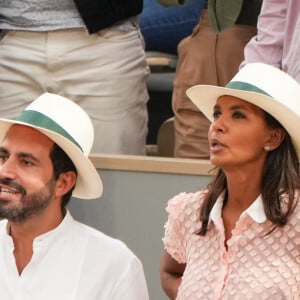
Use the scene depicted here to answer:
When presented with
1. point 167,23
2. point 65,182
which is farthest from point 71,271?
point 167,23

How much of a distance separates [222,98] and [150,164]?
837 millimetres

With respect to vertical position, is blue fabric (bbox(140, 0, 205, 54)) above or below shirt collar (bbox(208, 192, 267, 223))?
below

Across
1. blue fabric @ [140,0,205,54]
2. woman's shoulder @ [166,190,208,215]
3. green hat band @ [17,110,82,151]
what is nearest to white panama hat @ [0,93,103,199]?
green hat band @ [17,110,82,151]

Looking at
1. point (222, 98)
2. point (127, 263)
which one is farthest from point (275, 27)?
point (127, 263)

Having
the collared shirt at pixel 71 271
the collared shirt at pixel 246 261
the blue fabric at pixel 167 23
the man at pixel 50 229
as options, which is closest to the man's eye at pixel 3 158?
the man at pixel 50 229

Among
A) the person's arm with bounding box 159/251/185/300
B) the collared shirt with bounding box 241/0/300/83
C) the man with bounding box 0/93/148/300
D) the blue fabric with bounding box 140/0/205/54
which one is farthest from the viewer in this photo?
the blue fabric with bounding box 140/0/205/54

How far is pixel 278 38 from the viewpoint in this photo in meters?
4.24

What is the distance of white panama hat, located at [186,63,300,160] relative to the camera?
3623 millimetres

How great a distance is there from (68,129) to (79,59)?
92cm

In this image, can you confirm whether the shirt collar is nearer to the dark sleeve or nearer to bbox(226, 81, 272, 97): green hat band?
bbox(226, 81, 272, 97): green hat band

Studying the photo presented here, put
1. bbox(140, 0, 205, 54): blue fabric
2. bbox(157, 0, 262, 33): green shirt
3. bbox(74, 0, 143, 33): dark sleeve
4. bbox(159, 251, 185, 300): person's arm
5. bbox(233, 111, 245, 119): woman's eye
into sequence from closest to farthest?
bbox(233, 111, 245, 119): woman's eye
bbox(159, 251, 185, 300): person's arm
bbox(157, 0, 262, 33): green shirt
bbox(74, 0, 143, 33): dark sleeve
bbox(140, 0, 205, 54): blue fabric

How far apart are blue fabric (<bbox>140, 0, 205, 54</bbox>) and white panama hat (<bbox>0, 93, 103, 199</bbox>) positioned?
1.28 meters

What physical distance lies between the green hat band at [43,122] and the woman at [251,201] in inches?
16.6

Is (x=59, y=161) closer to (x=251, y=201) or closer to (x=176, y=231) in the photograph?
(x=176, y=231)
